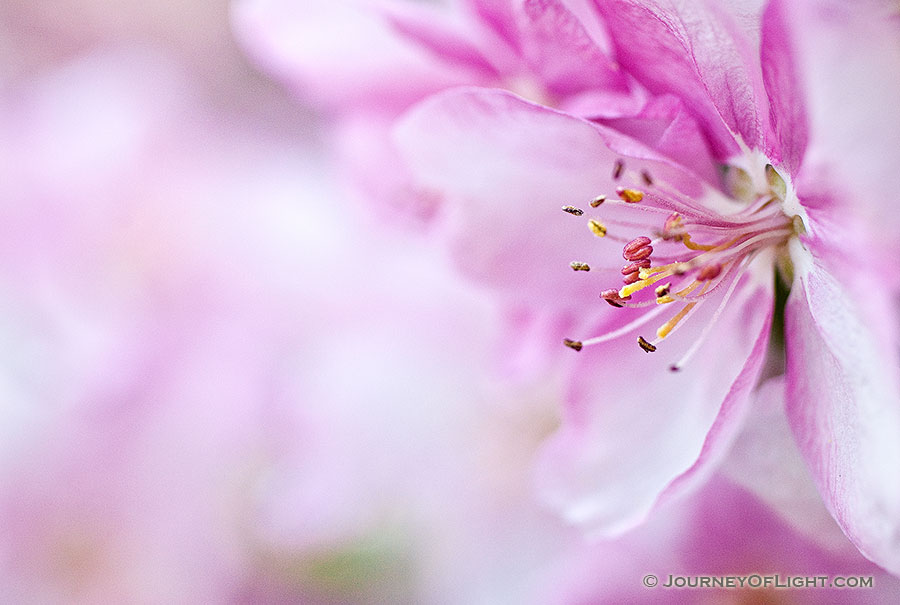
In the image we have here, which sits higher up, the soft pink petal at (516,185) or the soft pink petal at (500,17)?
the soft pink petal at (500,17)

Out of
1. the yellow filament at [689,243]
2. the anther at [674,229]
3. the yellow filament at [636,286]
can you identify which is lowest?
the yellow filament at [636,286]

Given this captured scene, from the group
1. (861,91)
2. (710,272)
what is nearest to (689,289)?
(710,272)

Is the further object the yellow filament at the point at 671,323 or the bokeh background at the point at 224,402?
the bokeh background at the point at 224,402

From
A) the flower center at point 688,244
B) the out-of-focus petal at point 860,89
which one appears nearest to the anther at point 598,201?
the flower center at point 688,244

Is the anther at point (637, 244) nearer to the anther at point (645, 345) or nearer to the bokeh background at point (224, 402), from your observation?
the anther at point (645, 345)

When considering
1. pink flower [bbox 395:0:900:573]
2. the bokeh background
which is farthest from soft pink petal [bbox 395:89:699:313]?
the bokeh background

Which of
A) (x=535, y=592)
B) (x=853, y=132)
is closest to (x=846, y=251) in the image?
(x=853, y=132)

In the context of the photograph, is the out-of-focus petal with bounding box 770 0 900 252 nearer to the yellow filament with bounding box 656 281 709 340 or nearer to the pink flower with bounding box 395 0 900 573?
the pink flower with bounding box 395 0 900 573
